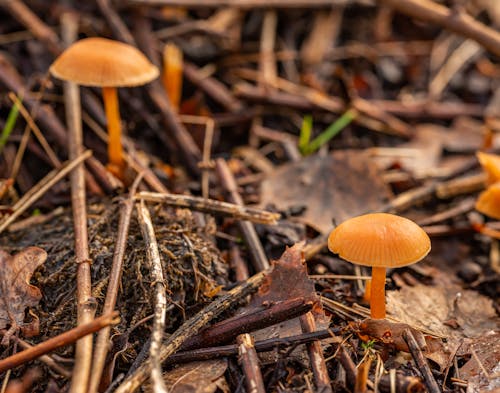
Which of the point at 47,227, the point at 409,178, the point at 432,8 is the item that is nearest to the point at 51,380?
the point at 47,227

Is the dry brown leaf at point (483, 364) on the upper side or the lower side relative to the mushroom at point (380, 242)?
lower

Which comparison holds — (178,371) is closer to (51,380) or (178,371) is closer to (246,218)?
(51,380)

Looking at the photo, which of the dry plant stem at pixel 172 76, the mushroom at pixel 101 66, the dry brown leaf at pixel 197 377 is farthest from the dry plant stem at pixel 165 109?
the dry brown leaf at pixel 197 377

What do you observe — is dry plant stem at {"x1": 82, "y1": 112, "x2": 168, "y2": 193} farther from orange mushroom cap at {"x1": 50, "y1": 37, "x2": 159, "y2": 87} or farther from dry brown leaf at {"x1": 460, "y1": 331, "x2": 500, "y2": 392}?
dry brown leaf at {"x1": 460, "y1": 331, "x2": 500, "y2": 392}

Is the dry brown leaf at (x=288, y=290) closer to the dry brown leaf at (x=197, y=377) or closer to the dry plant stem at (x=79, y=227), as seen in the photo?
the dry brown leaf at (x=197, y=377)

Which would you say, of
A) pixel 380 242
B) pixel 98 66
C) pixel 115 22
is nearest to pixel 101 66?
pixel 98 66

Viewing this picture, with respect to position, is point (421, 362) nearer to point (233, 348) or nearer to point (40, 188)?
point (233, 348)
